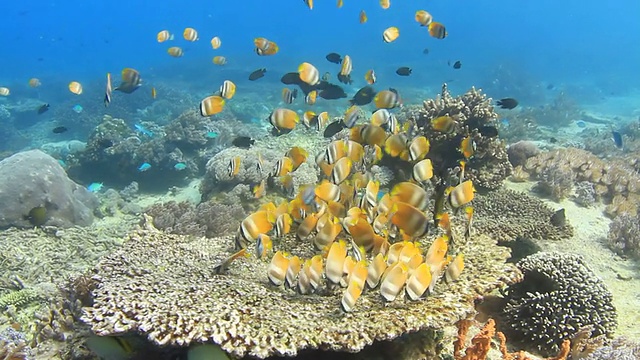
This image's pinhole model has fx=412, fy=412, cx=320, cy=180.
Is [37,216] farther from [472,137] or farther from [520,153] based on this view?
[520,153]

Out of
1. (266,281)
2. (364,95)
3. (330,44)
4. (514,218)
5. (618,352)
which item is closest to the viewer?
(618,352)

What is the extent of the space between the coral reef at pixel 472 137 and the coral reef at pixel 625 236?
81.1 inches

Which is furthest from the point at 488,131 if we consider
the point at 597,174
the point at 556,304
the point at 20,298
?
the point at 20,298

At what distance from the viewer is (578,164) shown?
31.8ft

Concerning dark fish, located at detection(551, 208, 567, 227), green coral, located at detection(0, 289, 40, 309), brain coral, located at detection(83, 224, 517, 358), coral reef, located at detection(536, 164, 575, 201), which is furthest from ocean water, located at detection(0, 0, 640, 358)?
brain coral, located at detection(83, 224, 517, 358)

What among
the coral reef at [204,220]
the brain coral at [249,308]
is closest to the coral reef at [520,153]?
the brain coral at [249,308]

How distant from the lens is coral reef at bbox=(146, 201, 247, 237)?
7.93 m

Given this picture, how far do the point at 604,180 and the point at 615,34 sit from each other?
129 m

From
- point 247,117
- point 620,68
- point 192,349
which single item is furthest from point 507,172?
point 620,68

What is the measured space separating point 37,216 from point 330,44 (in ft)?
231

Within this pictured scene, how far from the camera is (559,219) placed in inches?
279

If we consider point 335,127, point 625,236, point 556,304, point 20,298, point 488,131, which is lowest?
point 20,298

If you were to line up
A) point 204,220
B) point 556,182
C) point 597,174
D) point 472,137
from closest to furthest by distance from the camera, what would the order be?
1. point 472,137
2. point 204,220
3. point 556,182
4. point 597,174

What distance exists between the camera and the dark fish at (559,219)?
7.08 meters
